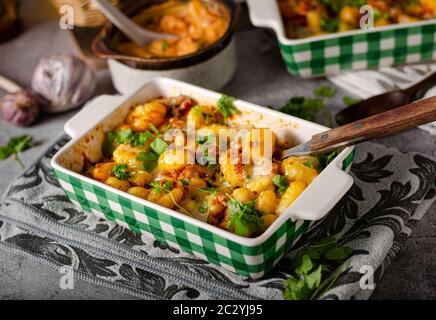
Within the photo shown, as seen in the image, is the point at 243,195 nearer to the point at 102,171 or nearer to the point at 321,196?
the point at 321,196

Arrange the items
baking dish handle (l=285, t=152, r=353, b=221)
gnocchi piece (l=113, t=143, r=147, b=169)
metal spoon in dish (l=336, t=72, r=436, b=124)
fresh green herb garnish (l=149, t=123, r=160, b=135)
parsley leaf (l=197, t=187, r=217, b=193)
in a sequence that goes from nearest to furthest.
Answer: baking dish handle (l=285, t=152, r=353, b=221)
parsley leaf (l=197, t=187, r=217, b=193)
gnocchi piece (l=113, t=143, r=147, b=169)
fresh green herb garnish (l=149, t=123, r=160, b=135)
metal spoon in dish (l=336, t=72, r=436, b=124)

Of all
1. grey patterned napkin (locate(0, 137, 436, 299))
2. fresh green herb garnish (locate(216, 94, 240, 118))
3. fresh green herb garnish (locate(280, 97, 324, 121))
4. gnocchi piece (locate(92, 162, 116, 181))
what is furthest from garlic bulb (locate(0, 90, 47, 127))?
fresh green herb garnish (locate(280, 97, 324, 121))

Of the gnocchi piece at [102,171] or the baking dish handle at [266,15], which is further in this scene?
the baking dish handle at [266,15]

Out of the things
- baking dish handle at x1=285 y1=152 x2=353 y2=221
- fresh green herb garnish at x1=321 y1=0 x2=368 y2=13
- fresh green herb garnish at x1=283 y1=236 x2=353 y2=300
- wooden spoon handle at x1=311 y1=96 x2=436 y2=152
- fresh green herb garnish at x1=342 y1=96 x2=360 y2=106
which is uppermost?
wooden spoon handle at x1=311 y1=96 x2=436 y2=152

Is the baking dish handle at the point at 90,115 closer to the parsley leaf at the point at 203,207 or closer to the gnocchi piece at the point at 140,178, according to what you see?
the gnocchi piece at the point at 140,178

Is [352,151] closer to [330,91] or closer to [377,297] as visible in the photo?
[377,297]

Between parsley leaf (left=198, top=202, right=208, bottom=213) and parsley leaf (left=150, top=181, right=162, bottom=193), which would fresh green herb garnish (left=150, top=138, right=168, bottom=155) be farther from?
parsley leaf (left=198, top=202, right=208, bottom=213)

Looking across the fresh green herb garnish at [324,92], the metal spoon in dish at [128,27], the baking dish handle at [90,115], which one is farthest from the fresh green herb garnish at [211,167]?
the metal spoon in dish at [128,27]
